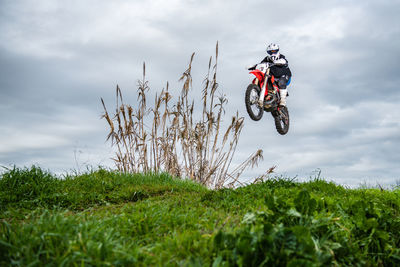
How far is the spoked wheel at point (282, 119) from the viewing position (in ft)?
30.2

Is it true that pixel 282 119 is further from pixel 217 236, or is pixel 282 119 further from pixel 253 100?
pixel 217 236

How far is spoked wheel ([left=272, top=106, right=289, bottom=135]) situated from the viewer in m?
9.22

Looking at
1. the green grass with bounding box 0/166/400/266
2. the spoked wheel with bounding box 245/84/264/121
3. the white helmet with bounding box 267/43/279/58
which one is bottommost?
the green grass with bounding box 0/166/400/266

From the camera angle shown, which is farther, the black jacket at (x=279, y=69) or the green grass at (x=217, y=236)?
the black jacket at (x=279, y=69)

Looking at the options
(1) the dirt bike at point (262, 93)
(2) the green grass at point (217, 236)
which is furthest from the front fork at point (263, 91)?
(2) the green grass at point (217, 236)

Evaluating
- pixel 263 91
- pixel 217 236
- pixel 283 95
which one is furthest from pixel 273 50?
pixel 217 236

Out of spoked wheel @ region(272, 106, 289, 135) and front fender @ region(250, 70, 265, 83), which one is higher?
front fender @ region(250, 70, 265, 83)

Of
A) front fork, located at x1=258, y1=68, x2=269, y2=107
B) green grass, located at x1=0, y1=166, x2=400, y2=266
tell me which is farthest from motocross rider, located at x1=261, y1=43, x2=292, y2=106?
green grass, located at x1=0, y1=166, x2=400, y2=266

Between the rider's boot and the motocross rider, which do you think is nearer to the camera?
the motocross rider

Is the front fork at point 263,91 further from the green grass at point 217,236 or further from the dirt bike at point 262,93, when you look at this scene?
the green grass at point 217,236

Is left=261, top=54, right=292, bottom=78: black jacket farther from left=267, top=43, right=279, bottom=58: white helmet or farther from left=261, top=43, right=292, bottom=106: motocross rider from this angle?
left=267, top=43, right=279, bottom=58: white helmet

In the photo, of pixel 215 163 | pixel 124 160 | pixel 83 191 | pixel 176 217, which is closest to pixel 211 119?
pixel 215 163

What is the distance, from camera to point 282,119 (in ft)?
31.5

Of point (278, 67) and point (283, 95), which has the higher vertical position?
point (278, 67)
